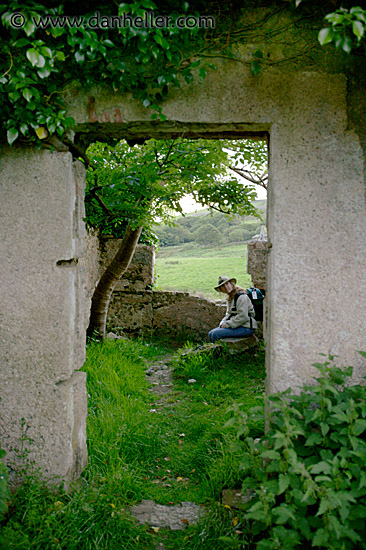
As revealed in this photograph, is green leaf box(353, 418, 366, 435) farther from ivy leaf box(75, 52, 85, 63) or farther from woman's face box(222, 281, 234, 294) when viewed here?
woman's face box(222, 281, 234, 294)

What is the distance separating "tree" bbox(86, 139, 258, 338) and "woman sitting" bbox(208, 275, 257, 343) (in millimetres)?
1264

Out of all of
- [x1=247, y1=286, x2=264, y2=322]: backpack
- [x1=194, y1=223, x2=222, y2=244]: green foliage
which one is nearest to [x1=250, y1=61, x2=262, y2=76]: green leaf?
[x1=247, y1=286, x2=264, y2=322]: backpack

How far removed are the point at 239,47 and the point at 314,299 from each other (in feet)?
5.28

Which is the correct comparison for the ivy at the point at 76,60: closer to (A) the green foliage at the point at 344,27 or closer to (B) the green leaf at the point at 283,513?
(A) the green foliage at the point at 344,27

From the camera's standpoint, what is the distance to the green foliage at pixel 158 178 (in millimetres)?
4617

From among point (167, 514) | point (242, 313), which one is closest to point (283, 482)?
point (167, 514)

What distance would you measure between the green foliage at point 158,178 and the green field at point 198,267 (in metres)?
3.21

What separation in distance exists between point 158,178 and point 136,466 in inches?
118

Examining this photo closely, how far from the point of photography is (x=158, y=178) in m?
4.66

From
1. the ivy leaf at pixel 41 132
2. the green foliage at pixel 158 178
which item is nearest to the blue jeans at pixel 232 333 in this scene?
the green foliage at pixel 158 178

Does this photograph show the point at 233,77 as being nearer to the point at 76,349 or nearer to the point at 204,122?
the point at 204,122

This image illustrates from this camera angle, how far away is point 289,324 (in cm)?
247

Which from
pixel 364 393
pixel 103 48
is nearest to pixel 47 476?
pixel 364 393

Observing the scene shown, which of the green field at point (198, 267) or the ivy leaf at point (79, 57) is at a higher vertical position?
the ivy leaf at point (79, 57)
